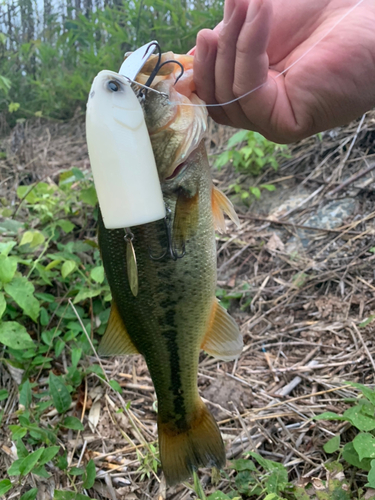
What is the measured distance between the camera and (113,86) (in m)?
1.08

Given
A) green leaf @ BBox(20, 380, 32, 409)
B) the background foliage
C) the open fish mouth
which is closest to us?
Answer: the open fish mouth

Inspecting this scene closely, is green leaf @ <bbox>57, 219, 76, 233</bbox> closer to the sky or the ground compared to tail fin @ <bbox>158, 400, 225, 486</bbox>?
closer to the sky

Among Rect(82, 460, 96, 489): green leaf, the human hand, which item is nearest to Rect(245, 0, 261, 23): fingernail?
the human hand

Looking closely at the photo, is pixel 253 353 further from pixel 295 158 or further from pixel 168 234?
pixel 295 158

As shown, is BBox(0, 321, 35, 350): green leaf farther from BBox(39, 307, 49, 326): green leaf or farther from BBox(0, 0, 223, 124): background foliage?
BBox(0, 0, 223, 124): background foliage

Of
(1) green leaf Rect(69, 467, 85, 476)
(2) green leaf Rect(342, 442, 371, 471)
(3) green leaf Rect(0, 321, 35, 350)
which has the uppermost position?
(3) green leaf Rect(0, 321, 35, 350)

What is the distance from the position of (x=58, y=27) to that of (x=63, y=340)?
17.6 ft

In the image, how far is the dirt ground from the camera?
2031mm

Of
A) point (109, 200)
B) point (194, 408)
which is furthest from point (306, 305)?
point (109, 200)

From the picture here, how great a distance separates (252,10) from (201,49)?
0.26 metres

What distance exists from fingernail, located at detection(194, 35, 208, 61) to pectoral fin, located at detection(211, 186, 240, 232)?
48 centimetres

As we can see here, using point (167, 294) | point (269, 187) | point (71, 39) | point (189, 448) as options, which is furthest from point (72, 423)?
point (71, 39)

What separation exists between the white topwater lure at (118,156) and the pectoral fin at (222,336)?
2.32ft

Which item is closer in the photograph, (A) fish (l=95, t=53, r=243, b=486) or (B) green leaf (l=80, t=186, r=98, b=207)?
(A) fish (l=95, t=53, r=243, b=486)
